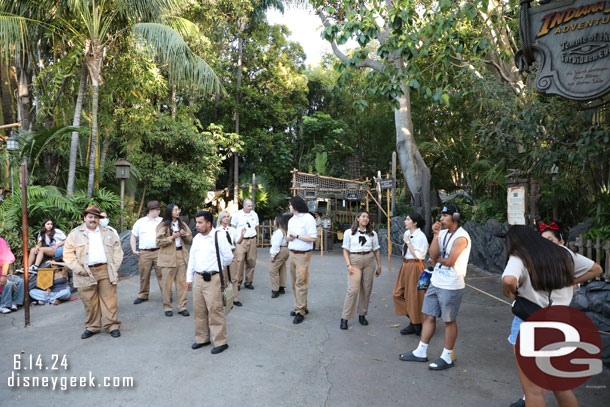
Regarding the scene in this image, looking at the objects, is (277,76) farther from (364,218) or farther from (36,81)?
(364,218)

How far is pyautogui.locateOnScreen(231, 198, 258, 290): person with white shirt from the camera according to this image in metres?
7.99

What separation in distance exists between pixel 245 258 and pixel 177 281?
6.11 ft

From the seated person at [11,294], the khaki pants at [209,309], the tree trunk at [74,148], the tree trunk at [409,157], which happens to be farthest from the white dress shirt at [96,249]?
the tree trunk at [409,157]

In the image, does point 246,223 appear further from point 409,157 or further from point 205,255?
point 409,157

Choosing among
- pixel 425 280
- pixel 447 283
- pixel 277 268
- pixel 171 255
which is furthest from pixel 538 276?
pixel 277 268

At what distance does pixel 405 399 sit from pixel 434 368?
72 centimetres

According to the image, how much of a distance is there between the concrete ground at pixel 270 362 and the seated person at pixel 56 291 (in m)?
0.27

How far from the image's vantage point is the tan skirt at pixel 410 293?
5.35 metres

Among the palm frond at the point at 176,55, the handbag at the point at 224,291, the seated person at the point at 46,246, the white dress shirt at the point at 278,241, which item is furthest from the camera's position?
the palm frond at the point at 176,55

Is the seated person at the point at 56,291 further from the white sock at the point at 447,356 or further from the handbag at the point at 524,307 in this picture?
the handbag at the point at 524,307

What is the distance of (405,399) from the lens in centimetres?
365

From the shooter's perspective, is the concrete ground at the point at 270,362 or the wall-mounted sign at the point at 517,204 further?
the wall-mounted sign at the point at 517,204

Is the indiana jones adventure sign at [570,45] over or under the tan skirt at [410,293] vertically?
over

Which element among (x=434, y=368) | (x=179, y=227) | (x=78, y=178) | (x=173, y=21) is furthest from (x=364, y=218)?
(x=173, y=21)
